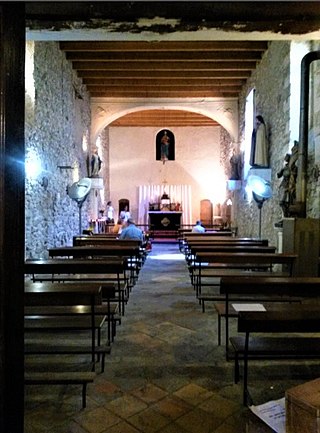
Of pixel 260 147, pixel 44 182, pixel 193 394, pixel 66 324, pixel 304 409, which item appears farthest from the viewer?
pixel 260 147

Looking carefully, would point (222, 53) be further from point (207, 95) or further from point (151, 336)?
point (151, 336)

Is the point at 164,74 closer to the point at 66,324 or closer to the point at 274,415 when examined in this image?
the point at 66,324

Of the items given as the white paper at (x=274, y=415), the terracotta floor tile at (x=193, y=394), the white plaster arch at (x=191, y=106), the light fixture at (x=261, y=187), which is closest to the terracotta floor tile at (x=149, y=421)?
the terracotta floor tile at (x=193, y=394)

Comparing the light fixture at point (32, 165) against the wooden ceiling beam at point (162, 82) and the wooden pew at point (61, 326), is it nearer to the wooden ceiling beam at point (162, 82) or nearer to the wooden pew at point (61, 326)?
the wooden pew at point (61, 326)

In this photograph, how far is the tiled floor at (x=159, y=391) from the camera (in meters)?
2.17

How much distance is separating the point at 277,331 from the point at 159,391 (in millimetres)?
833

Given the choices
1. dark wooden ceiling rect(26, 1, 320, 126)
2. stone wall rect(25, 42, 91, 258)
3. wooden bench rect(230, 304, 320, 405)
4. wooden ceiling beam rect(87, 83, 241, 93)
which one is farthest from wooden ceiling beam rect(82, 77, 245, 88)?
wooden bench rect(230, 304, 320, 405)

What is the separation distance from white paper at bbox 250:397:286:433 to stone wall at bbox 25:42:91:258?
556 cm

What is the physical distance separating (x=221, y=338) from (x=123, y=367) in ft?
3.58

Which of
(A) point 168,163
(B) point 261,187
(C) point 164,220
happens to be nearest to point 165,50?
(B) point 261,187

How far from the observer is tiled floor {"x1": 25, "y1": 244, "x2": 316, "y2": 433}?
2.17 m

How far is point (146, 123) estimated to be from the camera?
16.8 meters

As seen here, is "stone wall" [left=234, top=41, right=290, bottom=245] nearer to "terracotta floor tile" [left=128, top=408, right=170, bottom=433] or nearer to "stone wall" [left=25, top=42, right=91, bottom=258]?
"stone wall" [left=25, top=42, right=91, bottom=258]

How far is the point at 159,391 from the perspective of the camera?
2.56m
